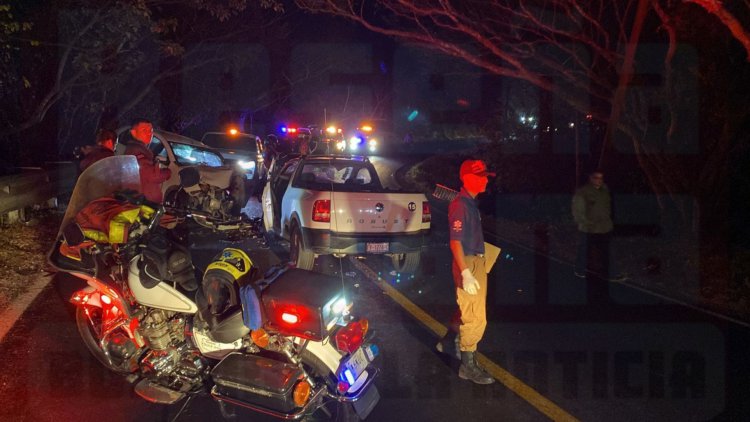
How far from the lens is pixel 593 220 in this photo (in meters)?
8.45

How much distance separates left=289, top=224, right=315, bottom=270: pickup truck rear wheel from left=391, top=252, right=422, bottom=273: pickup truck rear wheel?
1.28m

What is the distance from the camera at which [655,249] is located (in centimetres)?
1082

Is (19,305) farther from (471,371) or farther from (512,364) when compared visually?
(512,364)

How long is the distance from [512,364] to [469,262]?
1.11 m

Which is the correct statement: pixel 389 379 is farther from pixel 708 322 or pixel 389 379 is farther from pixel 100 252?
pixel 708 322

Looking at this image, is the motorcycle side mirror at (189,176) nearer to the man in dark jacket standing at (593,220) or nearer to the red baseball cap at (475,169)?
the red baseball cap at (475,169)

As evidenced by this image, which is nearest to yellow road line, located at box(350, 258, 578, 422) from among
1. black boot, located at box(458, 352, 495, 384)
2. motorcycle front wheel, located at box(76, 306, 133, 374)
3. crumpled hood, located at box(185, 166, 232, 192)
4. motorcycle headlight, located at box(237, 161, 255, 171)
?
black boot, located at box(458, 352, 495, 384)

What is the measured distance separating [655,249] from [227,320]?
9.28 meters

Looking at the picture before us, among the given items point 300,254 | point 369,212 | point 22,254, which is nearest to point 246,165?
point 22,254

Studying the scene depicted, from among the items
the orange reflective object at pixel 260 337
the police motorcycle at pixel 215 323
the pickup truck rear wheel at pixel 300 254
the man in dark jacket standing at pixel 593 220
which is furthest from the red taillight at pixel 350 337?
the man in dark jacket standing at pixel 593 220

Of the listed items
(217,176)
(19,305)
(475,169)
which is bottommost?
(19,305)

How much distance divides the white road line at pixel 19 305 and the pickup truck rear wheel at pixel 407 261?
15.2ft

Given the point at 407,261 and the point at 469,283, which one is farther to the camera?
the point at 407,261

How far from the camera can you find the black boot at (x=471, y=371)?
195 inches
